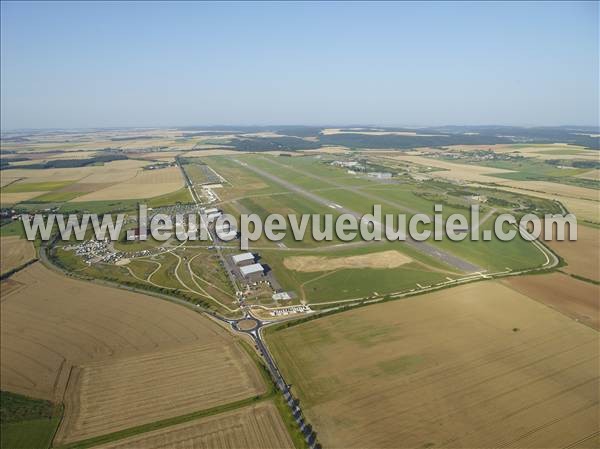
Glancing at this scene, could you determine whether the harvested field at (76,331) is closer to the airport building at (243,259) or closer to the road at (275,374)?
the road at (275,374)

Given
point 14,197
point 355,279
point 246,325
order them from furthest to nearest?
point 14,197 < point 355,279 < point 246,325

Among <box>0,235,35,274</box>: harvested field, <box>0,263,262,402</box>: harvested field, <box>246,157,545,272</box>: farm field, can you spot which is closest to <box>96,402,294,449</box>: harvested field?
<box>0,263,262,402</box>: harvested field

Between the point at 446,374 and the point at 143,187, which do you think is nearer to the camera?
the point at 446,374

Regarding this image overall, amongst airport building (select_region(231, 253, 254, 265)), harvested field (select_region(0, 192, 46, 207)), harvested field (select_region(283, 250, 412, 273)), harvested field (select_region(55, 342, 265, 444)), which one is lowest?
harvested field (select_region(55, 342, 265, 444))

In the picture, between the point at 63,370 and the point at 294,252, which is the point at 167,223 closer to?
the point at 294,252

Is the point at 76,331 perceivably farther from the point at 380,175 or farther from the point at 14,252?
the point at 380,175

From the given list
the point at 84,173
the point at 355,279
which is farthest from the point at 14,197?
the point at 355,279

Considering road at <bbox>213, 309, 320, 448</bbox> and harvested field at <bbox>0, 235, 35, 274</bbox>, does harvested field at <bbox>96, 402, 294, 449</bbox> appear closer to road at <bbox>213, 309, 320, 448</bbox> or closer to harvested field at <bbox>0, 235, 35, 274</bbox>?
road at <bbox>213, 309, 320, 448</bbox>
